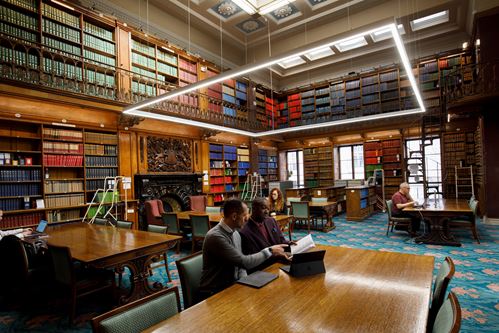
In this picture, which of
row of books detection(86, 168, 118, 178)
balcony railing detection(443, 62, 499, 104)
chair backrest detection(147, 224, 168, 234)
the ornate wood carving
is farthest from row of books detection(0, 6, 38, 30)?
balcony railing detection(443, 62, 499, 104)

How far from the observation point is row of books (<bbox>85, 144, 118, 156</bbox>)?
21.0 feet

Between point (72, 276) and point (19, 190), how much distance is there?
3.84m

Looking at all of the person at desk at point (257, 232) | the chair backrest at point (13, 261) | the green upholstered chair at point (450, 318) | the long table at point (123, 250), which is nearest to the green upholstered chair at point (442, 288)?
the green upholstered chair at point (450, 318)

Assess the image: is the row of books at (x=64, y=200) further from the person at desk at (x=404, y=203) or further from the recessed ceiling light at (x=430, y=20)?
the recessed ceiling light at (x=430, y=20)

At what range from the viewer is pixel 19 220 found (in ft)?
17.4

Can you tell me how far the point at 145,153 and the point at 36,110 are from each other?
251 centimetres

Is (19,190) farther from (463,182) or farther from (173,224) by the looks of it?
(463,182)

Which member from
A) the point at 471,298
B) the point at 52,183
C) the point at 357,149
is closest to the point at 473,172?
the point at 357,149

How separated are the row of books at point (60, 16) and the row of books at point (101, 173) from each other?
3259 millimetres

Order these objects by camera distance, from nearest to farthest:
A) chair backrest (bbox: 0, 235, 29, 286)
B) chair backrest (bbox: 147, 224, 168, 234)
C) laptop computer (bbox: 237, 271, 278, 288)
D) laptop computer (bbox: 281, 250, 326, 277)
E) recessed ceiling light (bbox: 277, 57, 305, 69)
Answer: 1. laptop computer (bbox: 237, 271, 278, 288)
2. laptop computer (bbox: 281, 250, 326, 277)
3. chair backrest (bbox: 0, 235, 29, 286)
4. chair backrest (bbox: 147, 224, 168, 234)
5. recessed ceiling light (bbox: 277, 57, 305, 69)

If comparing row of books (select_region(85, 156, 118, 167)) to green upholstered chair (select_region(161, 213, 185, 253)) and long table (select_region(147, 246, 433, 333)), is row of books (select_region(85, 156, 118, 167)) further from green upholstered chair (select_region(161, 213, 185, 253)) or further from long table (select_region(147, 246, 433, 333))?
long table (select_region(147, 246, 433, 333))

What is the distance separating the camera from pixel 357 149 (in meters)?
11.6

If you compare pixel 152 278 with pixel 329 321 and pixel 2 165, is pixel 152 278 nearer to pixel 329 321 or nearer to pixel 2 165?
pixel 329 321

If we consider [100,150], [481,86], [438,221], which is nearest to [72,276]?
[100,150]
